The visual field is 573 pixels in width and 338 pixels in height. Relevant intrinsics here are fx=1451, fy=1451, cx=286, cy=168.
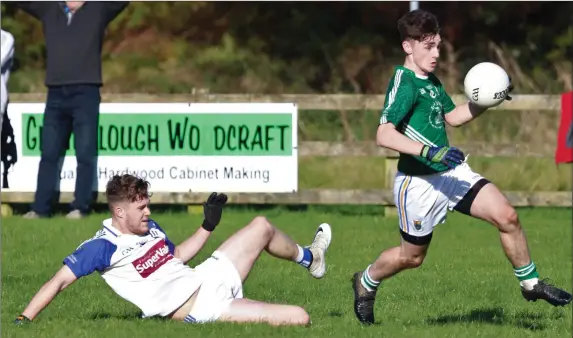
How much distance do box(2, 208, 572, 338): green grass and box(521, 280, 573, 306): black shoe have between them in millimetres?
194

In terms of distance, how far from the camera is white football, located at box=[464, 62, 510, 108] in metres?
8.99

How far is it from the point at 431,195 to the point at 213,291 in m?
1.46

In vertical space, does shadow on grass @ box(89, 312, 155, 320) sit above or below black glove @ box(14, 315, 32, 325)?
below

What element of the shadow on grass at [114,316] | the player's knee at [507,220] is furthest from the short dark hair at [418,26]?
the shadow on grass at [114,316]

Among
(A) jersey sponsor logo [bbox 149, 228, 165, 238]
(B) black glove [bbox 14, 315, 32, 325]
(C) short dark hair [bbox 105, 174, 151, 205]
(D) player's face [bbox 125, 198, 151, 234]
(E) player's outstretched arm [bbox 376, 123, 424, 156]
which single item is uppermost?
(E) player's outstretched arm [bbox 376, 123, 424, 156]

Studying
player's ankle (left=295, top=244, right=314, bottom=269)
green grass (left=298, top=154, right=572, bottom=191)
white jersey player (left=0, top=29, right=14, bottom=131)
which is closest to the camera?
player's ankle (left=295, top=244, right=314, bottom=269)

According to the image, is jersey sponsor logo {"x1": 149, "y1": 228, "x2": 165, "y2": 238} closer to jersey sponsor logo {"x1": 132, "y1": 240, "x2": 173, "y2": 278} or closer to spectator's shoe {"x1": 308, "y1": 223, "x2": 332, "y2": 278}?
jersey sponsor logo {"x1": 132, "y1": 240, "x2": 173, "y2": 278}

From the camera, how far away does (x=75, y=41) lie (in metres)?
15.6

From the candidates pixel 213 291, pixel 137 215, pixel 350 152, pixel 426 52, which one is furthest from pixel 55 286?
pixel 350 152

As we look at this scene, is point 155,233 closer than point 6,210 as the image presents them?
Yes

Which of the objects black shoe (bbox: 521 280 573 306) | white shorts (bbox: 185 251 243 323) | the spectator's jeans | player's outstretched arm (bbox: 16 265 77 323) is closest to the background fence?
the spectator's jeans

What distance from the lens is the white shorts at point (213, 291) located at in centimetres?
841

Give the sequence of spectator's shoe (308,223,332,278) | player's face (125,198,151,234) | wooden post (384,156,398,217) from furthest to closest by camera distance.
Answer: wooden post (384,156,398,217) < spectator's shoe (308,223,332,278) < player's face (125,198,151,234)

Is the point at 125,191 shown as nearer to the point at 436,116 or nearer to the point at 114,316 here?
the point at 114,316
